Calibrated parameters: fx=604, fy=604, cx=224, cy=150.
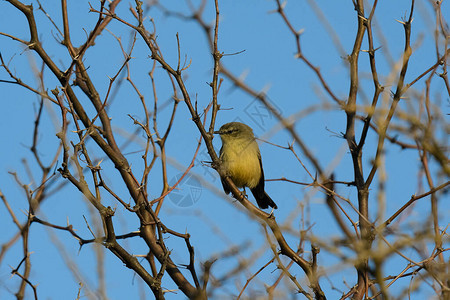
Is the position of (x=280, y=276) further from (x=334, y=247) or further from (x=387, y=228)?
(x=334, y=247)

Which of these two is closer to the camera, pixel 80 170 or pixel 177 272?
pixel 80 170

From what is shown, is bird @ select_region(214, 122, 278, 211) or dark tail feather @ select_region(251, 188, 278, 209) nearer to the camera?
bird @ select_region(214, 122, 278, 211)

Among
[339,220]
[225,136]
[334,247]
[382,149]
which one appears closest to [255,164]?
[225,136]

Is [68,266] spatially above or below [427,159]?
below

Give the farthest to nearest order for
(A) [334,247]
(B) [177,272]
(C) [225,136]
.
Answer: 1. (C) [225,136]
2. (B) [177,272]
3. (A) [334,247]

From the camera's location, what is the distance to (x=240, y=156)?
799 centimetres

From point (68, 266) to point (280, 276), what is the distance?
1.55 metres

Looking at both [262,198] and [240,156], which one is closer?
[240,156]

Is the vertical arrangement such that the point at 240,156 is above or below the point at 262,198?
below

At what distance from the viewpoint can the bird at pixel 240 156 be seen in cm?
795

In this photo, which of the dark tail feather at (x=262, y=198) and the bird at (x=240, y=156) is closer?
the bird at (x=240, y=156)

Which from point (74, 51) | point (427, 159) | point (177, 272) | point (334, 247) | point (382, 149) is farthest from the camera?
point (74, 51)

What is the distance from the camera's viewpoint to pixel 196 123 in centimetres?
431

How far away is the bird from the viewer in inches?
313
